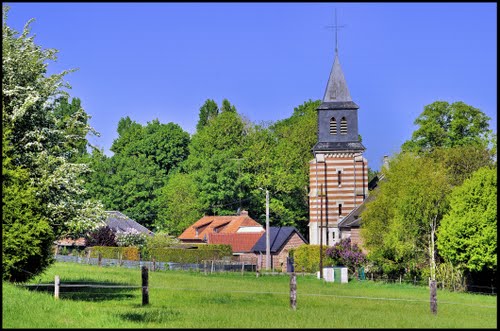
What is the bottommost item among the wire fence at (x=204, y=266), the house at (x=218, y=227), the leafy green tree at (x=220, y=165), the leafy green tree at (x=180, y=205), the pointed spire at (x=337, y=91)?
the wire fence at (x=204, y=266)

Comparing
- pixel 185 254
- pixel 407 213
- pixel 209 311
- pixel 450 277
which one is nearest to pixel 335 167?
pixel 185 254

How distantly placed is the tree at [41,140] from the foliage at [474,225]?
22.3m

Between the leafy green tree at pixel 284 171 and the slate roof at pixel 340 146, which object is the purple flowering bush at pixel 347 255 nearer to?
the slate roof at pixel 340 146

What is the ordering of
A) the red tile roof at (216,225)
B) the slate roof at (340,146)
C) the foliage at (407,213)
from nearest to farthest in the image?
1. the foliage at (407,213)
2. the slate roof at (340,146)
3. the red tile roof at (216,225)

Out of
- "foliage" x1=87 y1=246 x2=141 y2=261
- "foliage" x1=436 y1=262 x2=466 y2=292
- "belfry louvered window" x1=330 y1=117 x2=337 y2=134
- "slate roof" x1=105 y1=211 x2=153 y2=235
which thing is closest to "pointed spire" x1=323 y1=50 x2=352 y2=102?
"belfry louvered window" x1=330 y1=117 x2=337 y2=134

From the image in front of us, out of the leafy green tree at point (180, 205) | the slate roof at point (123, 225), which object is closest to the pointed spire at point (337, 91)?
the leafy green tree at point (180, 205)

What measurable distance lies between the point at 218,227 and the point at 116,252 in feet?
55.8

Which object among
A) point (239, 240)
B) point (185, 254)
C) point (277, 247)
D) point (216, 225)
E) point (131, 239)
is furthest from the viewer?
point (216, 225)

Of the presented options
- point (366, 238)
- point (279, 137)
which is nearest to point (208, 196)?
point (279, 137)

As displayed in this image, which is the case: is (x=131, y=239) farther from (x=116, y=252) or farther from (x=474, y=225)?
(x=474, y=225)

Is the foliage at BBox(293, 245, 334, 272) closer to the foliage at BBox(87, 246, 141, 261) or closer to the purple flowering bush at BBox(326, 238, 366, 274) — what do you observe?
→ the purple flowering bush at BBox(326, 238, 366, 274)

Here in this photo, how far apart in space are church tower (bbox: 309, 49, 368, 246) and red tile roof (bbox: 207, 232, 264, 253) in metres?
6.15

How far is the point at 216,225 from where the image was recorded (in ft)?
289

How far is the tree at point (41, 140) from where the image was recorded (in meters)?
29.3
